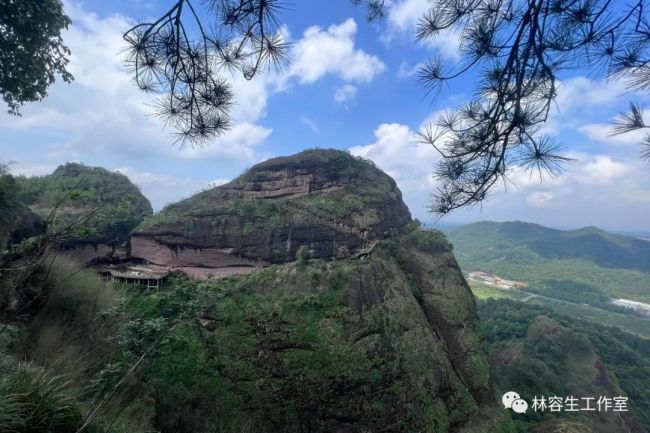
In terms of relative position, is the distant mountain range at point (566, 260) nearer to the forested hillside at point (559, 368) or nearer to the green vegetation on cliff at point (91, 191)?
the forested hillside at point (559, 368)

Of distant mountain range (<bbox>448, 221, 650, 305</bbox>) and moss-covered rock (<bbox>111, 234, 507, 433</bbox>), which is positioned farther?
distant mountain range (<bbox>448, 221, 650, 305</bbox>)

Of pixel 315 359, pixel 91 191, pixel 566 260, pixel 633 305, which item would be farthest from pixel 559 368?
pixel 566 260

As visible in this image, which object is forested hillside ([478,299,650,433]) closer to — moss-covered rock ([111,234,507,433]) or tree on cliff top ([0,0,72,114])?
moss-covered rock ([111,234,507,433])

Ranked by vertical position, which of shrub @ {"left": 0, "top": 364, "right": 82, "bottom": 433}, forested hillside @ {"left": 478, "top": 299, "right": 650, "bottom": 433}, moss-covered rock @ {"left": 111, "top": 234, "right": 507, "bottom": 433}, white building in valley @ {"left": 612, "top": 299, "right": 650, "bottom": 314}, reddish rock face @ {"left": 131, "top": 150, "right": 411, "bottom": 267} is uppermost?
reddish rock face @ {"left": 131, "top": 150, "right": 411, "bottom": 267}

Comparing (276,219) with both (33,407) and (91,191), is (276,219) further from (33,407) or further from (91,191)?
(33,407)

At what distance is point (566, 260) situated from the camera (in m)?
93.2

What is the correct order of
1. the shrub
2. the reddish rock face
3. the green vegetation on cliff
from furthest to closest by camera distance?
the reddish rock face
the green vegetation on cliff
the shrub

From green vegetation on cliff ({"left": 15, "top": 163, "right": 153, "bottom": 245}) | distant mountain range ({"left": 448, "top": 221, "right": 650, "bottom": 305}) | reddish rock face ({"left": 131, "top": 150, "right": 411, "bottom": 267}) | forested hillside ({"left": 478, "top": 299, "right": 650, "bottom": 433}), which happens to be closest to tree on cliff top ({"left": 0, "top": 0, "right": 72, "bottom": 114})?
green vegetation on cliff ({"left": 15, "top": 163, "right": 153, "bottom": 245})

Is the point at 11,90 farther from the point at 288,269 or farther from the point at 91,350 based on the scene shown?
the point at 288,269

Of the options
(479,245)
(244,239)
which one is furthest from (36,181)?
(479,245)

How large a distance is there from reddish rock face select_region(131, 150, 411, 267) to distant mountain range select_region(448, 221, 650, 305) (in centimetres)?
7403

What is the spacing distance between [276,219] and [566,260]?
101 metres

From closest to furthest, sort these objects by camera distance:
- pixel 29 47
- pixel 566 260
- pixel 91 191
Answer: pixel 29 47 < pixel 91 191 < pixel 566 260

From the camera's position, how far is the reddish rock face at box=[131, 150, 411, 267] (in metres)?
18.7
